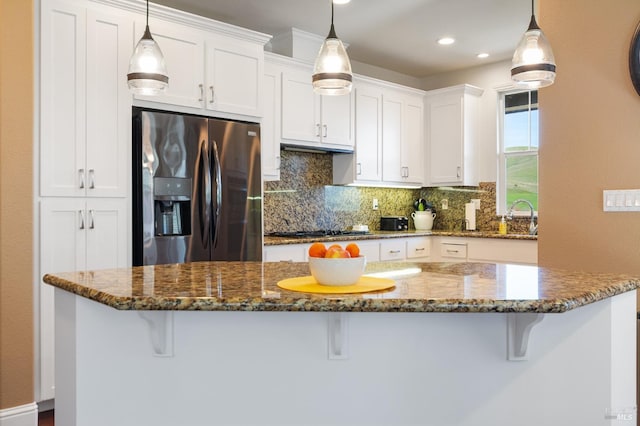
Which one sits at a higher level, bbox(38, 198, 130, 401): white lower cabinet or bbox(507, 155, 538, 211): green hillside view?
bbox(507, 155, 538, 211): green hillside view

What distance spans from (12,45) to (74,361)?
185cm

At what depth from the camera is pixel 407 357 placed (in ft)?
5.70

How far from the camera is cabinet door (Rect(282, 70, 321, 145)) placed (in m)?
4.29

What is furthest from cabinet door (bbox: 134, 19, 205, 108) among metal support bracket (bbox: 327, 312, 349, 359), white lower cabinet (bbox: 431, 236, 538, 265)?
white lower cabinet (bbox: 431, 236, 538, 265)

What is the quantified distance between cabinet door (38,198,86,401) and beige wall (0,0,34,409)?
0.22 ft

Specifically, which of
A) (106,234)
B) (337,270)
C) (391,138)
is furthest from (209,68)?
(337,270)

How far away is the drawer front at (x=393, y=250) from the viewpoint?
186 inches

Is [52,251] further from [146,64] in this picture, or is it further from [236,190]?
[146,64]

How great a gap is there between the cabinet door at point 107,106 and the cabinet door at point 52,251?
18 centimetres

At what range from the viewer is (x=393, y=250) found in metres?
4.84

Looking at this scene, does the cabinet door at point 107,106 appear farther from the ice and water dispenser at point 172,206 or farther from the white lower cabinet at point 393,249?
the white lower cabinet at point 393,249

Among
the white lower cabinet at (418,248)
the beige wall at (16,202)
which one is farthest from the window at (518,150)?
the beige wall at (16,202)

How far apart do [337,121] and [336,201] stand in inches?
35.1

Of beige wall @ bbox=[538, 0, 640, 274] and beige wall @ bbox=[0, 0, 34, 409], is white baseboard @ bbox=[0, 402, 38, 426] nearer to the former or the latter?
beige wall @ bbox=[0, 0, 34, 409]
